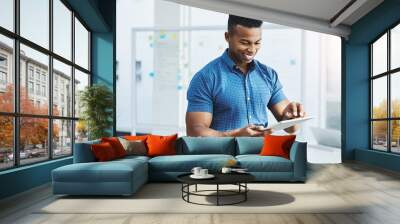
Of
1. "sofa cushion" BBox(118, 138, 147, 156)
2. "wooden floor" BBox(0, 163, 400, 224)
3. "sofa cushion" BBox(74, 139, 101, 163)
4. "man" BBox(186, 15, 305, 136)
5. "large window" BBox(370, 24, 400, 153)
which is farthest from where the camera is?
"man" BBox(186, 15, 305, 136)

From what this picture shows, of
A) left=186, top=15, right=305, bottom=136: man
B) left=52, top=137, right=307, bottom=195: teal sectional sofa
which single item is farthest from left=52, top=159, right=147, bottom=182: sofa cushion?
left=186, top=15, right=305, bottom=136: man

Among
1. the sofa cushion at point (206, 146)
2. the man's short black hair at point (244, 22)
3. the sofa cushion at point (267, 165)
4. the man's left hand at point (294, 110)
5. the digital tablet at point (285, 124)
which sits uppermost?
the man's short black hair at point (244, 22)

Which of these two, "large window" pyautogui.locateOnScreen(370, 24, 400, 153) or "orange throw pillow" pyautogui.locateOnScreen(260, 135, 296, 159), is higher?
"large window" pyautogui.locateOnScreen(370, 24, 400, 153)

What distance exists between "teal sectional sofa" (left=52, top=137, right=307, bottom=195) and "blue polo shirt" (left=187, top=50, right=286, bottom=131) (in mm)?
1776

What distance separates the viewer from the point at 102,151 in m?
5.63

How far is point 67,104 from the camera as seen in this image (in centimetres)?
728

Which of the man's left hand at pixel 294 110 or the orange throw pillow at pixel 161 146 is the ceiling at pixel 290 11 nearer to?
the man's left hand at pixel 294 110

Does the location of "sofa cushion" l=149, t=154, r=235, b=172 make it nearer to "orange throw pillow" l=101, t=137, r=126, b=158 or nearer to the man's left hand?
"orange throw pillow" l=101, t=137, r=126, b=158

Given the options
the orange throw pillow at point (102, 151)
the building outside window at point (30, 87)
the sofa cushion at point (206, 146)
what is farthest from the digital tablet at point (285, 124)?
the building outside window at point (30, 87)

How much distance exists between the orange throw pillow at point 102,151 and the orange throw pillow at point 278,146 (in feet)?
8.06

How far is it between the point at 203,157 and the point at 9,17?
3.31 metres

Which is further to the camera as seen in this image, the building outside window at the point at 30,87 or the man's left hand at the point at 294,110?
the man's left hand at the point at 294,110

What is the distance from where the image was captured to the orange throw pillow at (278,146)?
6.33 meters

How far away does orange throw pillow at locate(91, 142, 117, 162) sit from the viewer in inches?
220
